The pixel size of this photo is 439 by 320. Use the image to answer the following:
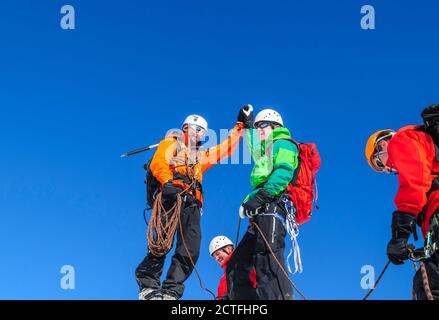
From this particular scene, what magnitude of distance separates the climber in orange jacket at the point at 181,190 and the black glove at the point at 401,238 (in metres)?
4.72

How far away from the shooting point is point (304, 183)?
32.4 ft

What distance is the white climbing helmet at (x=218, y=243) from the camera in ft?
45.2

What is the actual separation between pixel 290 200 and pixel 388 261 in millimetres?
3321

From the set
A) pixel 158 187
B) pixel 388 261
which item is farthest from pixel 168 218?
pixel 388 261

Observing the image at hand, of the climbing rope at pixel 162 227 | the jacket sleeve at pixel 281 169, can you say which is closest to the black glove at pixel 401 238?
the jacket sleeve at pixel 281 169

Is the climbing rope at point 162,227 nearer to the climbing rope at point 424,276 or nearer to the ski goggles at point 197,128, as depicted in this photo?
the ski goggles at point 197,128

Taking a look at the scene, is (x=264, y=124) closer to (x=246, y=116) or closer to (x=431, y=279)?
(x=246, y=116)

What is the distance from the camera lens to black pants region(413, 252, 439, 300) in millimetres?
6129

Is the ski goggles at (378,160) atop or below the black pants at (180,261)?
atop

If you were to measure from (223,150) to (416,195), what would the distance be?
6511 millimetres

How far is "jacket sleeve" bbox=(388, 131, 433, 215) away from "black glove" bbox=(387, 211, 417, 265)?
90mm

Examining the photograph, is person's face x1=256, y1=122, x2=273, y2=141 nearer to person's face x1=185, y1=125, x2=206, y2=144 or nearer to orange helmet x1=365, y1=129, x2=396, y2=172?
person's face x1=185, y1=125, x2=206, y2=144

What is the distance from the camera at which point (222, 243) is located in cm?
1384
